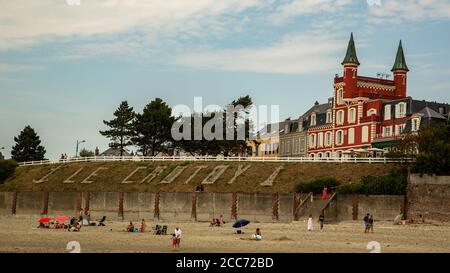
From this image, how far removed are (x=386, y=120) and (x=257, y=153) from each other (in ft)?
99.8

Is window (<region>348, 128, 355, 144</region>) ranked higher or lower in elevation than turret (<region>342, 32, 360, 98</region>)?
lower

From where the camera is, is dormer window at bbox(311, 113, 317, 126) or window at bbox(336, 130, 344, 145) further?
dormer window at bbox(311, 113, 317, 126)

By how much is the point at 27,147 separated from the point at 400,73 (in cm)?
6090

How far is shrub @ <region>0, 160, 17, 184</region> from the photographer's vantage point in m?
93.9

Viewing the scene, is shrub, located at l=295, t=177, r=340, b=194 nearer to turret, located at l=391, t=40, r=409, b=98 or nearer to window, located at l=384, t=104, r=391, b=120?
window, located at l=384, t=104, r=391, b=120

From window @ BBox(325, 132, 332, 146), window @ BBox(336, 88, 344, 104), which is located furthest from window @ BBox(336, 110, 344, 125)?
window @ BBox(325, 132, 332, 146)

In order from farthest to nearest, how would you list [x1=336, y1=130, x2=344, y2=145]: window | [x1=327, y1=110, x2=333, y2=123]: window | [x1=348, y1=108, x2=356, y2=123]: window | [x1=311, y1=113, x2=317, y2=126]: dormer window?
[x1=311, y1=113, x2=317, y2=126]: dormer window < [x1=327, y1=110, x2=333, y2=123]: window < [x1=336, y1=130, x2=344, y2=145]: window < [x1=348, y1=108, x2=356, y2=123]: window

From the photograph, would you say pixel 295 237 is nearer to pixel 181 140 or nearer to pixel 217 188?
pixel 217 188

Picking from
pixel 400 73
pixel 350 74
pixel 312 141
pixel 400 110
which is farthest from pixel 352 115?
pixel 312 141

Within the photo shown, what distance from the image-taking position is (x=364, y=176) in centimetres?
7312

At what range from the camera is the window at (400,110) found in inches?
3585

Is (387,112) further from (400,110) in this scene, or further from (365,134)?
(365,134)

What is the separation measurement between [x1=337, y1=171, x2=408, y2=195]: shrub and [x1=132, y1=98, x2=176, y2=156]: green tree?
40.8 meters

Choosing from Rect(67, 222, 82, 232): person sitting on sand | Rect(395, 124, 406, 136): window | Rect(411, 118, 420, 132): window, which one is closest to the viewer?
Rect(67, 222, 82, 232): person sitting on sand
